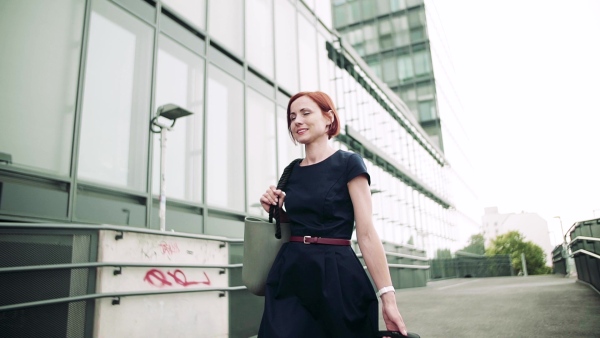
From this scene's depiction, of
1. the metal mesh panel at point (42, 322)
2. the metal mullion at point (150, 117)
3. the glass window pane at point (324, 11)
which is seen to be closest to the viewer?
the metal mesh panel at point (42, 322)

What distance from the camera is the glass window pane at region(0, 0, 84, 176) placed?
4824mm

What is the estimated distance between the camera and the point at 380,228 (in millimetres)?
18844

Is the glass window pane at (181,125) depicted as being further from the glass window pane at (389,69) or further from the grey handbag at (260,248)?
the glass window pane at (389,69)

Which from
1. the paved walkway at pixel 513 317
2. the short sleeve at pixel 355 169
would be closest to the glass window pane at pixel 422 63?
the paved walkway at pixel 513 317

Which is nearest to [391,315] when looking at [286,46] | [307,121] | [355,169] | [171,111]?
[355,169]

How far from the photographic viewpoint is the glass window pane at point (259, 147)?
353 inches

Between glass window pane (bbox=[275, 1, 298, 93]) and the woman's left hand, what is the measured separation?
958cm

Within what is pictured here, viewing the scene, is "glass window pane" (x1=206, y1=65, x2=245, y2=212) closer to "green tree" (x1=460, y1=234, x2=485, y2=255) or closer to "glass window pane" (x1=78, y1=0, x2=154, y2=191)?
"glass window pane" (x1=78, y1=0, x2=154, y2=191)

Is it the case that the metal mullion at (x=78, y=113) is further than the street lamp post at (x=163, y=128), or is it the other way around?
the street lamp post at (x=163, y=128)

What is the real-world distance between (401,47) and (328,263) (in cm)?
3516

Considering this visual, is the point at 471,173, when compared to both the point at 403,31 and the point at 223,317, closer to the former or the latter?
the point at 403,31

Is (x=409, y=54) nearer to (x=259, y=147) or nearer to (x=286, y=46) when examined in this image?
(x=286, y=46)

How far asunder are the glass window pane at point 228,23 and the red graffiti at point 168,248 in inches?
195

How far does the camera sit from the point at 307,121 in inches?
73.0
